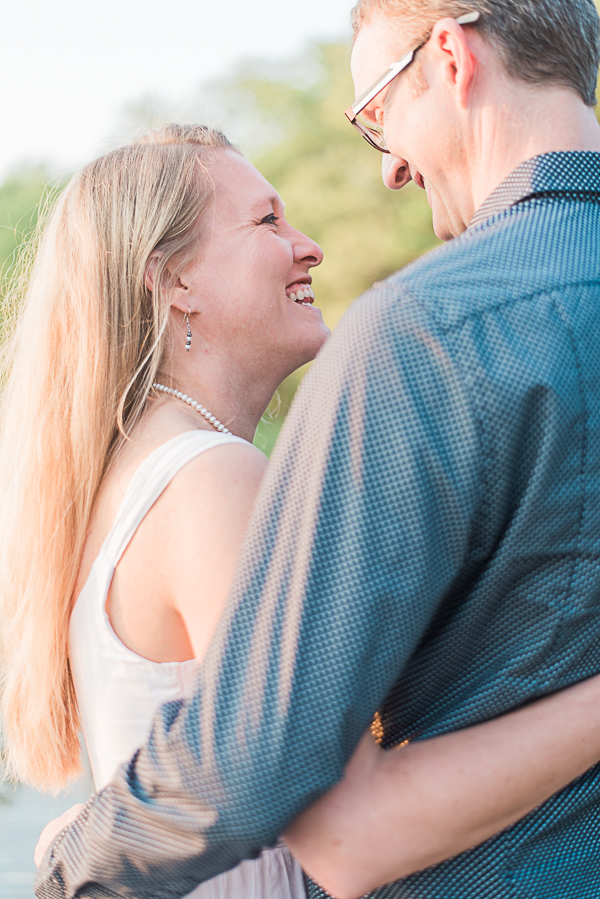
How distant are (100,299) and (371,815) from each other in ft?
4.22

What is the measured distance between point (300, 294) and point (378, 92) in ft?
2.53

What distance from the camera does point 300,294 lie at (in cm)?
231

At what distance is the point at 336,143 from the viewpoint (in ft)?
74.8

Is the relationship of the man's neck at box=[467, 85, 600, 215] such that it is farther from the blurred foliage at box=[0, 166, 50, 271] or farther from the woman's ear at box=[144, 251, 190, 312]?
the blurred foliage at box=[0, 166, 50, 271]

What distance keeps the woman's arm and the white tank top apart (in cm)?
50

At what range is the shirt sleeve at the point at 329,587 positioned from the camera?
0.95 m

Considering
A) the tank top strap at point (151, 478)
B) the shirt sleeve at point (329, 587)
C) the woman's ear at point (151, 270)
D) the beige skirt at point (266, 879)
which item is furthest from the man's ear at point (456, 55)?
the beige skirt at point (266, 879)

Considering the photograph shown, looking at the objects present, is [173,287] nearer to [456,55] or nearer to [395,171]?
[395,171]

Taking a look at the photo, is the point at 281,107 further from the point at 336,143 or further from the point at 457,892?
the point at 457,892

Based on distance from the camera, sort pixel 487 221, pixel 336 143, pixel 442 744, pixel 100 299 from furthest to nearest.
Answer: pixel 336 143 < pixel 100 299 < pixel 487 221 < pixel 442 744

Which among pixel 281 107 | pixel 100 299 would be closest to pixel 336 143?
pixel 281 107

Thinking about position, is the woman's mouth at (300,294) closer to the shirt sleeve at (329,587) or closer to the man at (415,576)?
the man at (415,576)

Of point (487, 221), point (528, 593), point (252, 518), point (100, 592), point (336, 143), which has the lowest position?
point (336, 143)

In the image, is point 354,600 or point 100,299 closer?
point 354,600
